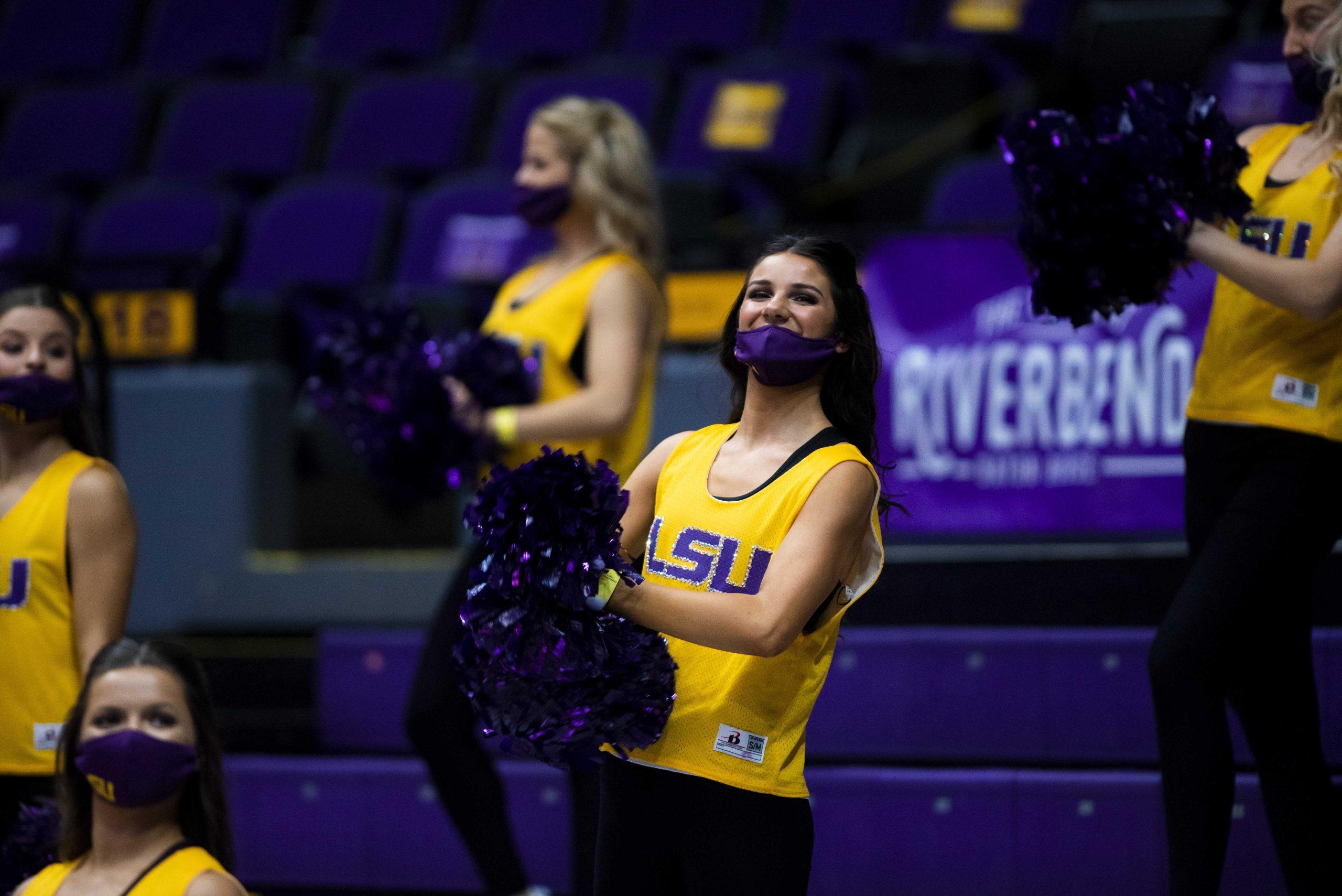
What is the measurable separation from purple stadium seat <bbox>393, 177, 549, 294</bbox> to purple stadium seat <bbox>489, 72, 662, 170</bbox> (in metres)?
0.37

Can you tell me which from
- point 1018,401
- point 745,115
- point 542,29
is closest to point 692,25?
point 542,29

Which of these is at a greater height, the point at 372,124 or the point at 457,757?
the point at 372,124

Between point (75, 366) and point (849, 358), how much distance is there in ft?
4.60

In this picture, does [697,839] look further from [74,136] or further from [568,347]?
[74,136]

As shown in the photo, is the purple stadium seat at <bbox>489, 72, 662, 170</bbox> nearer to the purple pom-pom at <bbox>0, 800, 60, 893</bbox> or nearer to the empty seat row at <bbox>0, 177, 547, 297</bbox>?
the empty seat row at <bbox>0, 177, 547, 297</bbox>

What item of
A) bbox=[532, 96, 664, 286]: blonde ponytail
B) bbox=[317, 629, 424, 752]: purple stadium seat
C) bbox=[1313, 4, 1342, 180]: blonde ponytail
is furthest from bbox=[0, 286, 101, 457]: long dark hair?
bbox=[1313, 4, 1342, 180]: blonde ponytail

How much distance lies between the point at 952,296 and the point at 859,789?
1303 millimetres

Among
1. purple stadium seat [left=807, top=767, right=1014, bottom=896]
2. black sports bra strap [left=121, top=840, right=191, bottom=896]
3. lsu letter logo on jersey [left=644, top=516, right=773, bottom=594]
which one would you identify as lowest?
purple stadium seat [left=807, top=767, right=1014, bottom=896]

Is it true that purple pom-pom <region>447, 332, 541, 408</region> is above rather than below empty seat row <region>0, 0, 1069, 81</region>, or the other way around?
below

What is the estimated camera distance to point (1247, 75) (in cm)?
538

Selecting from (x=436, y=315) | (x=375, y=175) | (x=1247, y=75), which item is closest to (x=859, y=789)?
(x=436, y=315)

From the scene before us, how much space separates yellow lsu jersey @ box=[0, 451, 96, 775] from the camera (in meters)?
2.58

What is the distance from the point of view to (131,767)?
2258 mm

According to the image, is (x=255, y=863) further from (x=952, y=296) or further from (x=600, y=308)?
(x=952, y=296)
